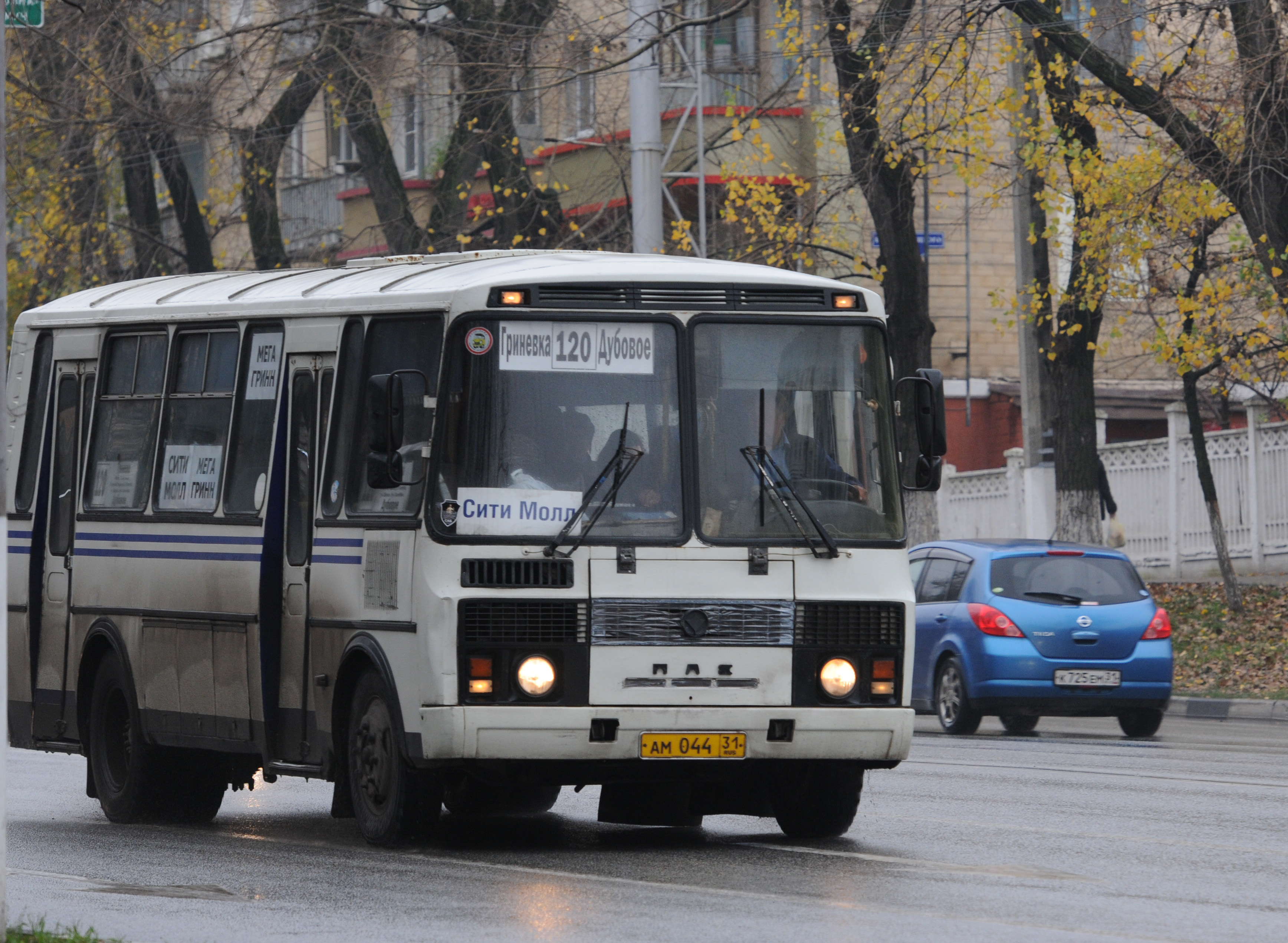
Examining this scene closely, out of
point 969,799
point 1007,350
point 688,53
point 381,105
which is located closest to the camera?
point 969,799

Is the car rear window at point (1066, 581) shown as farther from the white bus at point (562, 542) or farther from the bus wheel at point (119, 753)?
the bus wheel at point (119, 753)

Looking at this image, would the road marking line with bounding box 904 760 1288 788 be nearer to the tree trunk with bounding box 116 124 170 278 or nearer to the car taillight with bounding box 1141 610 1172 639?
the car taillight with bounding box 1141 610 1172 639

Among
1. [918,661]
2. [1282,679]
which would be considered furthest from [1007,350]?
[918,661]

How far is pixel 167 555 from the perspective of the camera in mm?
12953

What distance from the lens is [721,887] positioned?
9.84 metres

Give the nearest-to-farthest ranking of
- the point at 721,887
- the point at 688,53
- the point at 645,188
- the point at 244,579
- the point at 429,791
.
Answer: the point at 721,887 < the point at 429,791 < the point at 244,579 < the point at 645,188 < the point at 688,53

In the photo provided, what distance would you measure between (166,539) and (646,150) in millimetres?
11257

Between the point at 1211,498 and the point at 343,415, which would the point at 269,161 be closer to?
the point at 1211,498

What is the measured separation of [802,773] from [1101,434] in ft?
79.4

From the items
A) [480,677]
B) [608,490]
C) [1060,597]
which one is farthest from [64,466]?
[1060,597]

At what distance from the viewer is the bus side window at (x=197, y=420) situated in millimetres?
12766

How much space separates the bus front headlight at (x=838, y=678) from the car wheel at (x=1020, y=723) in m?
9.73

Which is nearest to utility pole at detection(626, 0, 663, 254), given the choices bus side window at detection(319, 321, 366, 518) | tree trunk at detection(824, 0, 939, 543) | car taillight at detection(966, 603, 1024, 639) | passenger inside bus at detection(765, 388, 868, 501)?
tree trunk at detection(824, 0, 939, 543)

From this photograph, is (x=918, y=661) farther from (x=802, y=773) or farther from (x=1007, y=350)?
(x=1007, y=350)
